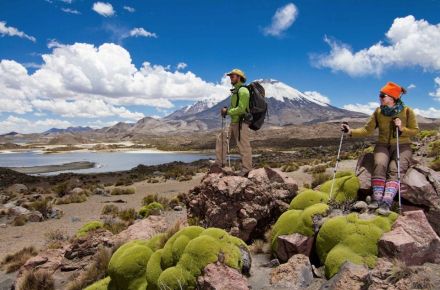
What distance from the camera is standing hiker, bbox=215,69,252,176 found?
918 centimetres

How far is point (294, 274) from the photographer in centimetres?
596

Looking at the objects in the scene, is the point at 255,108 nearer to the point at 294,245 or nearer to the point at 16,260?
the point at 294,245

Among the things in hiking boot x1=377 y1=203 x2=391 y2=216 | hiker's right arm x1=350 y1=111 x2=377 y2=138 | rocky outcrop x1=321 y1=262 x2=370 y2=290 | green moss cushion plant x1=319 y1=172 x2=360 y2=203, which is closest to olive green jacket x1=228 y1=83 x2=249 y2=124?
hiker's right arm x1=350 y1=111 x2=377 y2=138

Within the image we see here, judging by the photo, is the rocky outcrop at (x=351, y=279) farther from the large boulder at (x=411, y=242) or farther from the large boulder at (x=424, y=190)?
the large boulder at (x=424, y=190)

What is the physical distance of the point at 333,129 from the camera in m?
144

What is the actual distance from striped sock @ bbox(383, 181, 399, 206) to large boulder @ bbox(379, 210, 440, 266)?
58 centimetres

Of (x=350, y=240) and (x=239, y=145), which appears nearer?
(x=350, y=240)

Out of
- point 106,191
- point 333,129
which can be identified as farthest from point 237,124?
point 333,129

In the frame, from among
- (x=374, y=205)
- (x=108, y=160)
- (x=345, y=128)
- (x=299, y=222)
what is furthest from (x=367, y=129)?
(x=108, y=160)

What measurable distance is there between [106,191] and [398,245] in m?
22.6

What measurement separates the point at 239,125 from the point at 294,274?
4.28 m

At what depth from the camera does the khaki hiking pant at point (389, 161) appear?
287 inches

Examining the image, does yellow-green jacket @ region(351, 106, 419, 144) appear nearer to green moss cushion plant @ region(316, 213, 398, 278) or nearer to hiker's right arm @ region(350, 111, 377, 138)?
hiker's right arm @ region(350, 111, 377, 138)

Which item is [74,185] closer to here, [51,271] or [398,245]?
[51,271]
